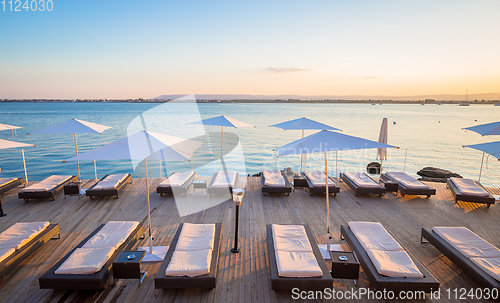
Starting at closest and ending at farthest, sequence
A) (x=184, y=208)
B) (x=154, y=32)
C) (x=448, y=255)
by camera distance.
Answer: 1. (x=448, y=255)
2. (x=184, y=208)
3. (x=154, y=32)

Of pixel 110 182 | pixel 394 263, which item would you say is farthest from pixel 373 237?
pixel 110 182

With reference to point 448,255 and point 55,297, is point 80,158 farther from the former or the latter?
point 448,255

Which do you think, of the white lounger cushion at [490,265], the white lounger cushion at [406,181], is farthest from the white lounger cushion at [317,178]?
the white lounger cushion at [490,265]

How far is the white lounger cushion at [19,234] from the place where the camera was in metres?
3.75

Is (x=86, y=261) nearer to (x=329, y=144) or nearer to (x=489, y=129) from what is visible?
(x=329, y=144)

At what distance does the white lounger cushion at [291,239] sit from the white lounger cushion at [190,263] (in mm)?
1097

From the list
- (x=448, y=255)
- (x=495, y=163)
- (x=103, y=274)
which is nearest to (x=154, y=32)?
(x=103, y=274)

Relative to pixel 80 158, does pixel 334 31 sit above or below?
above

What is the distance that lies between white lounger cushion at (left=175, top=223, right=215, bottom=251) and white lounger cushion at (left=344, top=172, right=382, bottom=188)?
200 inches

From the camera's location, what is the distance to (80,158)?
3418mm

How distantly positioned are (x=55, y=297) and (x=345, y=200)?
6597 millimetres

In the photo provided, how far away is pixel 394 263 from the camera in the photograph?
3.31 meters

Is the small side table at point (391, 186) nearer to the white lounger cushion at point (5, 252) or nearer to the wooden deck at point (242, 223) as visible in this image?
the wooden deck at point (242, 223)

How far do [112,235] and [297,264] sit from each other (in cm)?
307
